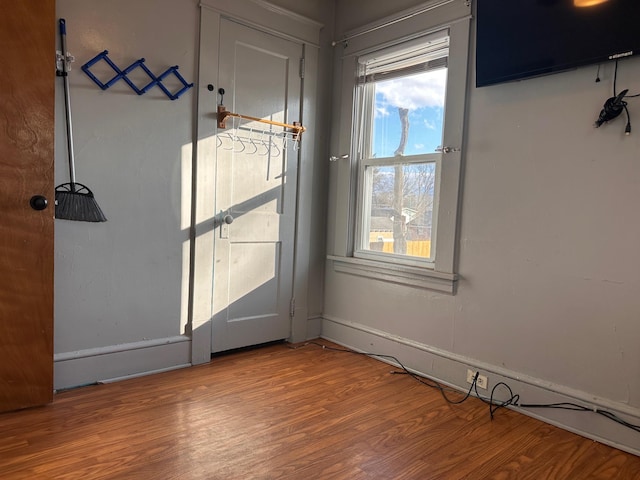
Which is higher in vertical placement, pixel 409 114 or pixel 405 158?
pixel 409 114

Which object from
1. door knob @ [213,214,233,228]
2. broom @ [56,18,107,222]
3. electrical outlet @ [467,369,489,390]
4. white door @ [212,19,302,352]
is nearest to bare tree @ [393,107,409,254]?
white door @ [212,19,302,352]

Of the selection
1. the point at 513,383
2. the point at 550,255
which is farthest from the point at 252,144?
the point at 513,383

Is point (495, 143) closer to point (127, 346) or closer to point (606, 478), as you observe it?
point (606, 478)

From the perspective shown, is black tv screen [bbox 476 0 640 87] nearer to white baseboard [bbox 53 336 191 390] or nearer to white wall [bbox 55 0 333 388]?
white wall [bbox 55 0 333 388]

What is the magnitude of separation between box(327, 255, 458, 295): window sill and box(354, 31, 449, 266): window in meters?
0.07

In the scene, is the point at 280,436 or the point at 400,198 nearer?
the point at 280,436

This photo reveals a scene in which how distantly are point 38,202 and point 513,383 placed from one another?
2.50 m

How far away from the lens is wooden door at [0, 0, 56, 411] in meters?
1.96

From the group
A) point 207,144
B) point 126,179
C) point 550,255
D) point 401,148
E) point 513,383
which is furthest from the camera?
point 401,148

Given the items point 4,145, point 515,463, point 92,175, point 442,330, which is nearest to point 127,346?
point 92,175

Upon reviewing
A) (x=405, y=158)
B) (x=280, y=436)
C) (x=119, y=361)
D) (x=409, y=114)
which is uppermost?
(x=409, y=114)

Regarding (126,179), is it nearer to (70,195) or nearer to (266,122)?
(70,195)

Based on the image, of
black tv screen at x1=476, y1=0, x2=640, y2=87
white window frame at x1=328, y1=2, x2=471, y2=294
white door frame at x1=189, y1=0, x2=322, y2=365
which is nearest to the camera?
black tv screen at x1=476, y1=0, x2=640, y2=87

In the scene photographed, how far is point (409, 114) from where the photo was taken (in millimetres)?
2924
